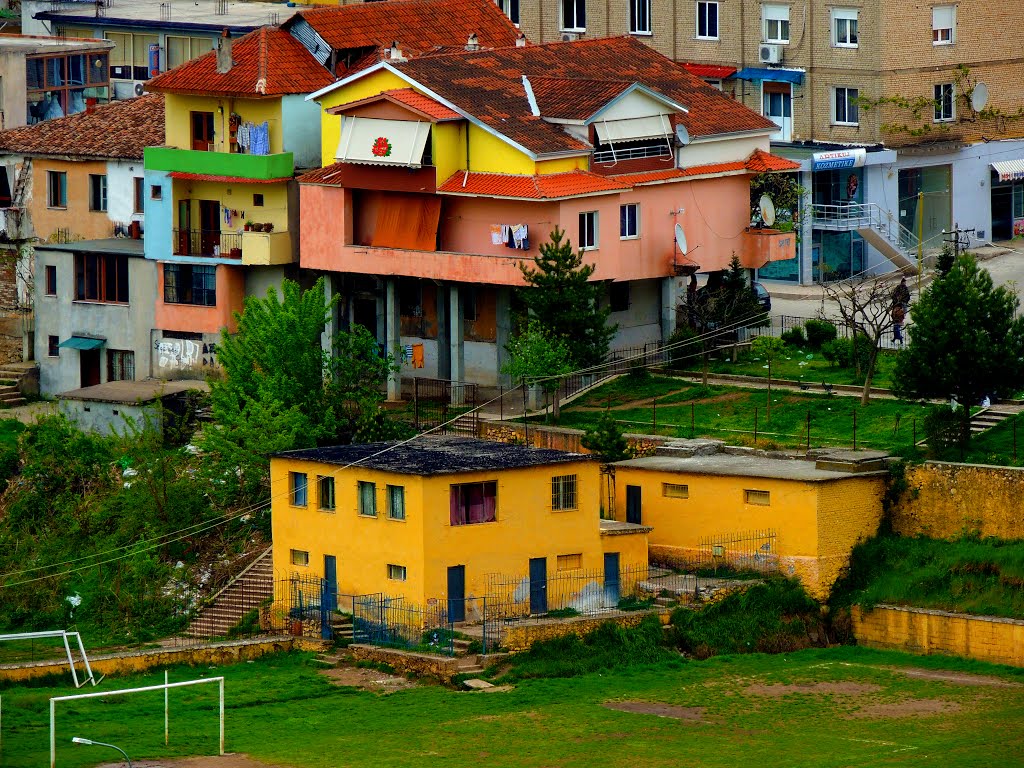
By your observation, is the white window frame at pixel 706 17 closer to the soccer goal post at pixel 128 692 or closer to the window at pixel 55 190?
the window at pixel 55 190

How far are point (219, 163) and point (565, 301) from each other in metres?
13.4

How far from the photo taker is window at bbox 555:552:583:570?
64.0 meters

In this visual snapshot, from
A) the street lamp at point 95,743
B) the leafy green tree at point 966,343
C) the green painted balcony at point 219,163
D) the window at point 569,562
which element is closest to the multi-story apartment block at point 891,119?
the green painted balcony at point 219,163

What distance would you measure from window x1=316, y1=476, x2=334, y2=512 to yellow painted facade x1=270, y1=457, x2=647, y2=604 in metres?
0.11

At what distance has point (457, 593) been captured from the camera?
62.6 metres

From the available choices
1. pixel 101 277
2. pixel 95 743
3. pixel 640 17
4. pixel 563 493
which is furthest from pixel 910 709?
pixel 640 17

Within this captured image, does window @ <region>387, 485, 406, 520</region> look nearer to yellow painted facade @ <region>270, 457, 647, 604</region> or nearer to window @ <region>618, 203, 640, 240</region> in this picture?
yellow painted facade @ <region>270, 457, 647, 604</region>

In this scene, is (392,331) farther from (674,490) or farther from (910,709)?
(910,709)

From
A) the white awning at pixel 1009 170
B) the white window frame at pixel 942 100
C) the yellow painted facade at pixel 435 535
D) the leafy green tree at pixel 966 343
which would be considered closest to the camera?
the yellow painted facade at pixel 435 535

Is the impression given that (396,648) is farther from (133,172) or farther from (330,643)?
(133,172)

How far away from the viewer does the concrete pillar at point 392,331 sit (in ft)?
251

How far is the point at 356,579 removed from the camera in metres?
63.7

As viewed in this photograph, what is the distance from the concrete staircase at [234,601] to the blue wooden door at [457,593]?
18.2ft

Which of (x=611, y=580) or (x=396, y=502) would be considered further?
(x=611, y=580)
